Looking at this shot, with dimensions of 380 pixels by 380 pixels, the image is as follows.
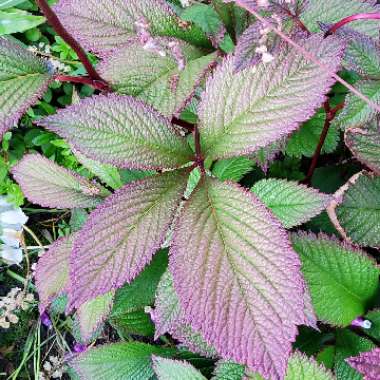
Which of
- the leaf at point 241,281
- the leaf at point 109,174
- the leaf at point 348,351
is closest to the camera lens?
the leaf at point 241,281

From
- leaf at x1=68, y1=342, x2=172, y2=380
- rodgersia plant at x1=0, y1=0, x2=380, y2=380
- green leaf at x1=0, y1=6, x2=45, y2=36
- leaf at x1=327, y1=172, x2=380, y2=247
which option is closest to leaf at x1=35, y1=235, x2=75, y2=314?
rodgersia plant at x1=0, y1=0, x2=380, y2=380

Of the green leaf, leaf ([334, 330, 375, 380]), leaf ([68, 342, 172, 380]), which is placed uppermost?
the green leaf

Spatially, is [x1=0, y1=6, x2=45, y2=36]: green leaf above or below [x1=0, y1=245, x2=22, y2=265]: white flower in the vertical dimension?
above

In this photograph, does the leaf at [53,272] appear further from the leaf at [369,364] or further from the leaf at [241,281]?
the leaf at [369,364]

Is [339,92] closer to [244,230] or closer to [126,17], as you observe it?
[126,17]

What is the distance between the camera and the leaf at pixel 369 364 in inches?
30.5

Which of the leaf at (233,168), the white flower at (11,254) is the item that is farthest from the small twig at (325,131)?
the white flower at (11,254)

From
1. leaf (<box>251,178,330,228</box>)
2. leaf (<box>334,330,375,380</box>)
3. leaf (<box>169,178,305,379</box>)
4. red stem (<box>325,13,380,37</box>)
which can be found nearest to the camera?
leaf (<box>169,178,305,379</box>)

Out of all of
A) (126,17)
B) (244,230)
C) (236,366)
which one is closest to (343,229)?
(236,366)

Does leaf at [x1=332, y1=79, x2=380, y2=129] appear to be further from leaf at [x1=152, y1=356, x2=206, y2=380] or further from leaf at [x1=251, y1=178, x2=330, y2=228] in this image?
leaf at [x1=152, y1=356, x2=206, y2=380]

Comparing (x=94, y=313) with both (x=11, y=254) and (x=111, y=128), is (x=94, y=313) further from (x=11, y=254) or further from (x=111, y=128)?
(x=11, y=254)

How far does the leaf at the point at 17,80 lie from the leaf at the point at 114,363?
0.70m

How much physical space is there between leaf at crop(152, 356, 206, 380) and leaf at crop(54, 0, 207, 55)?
0.64 metres

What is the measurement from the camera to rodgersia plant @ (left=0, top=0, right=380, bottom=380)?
64 centimetres
